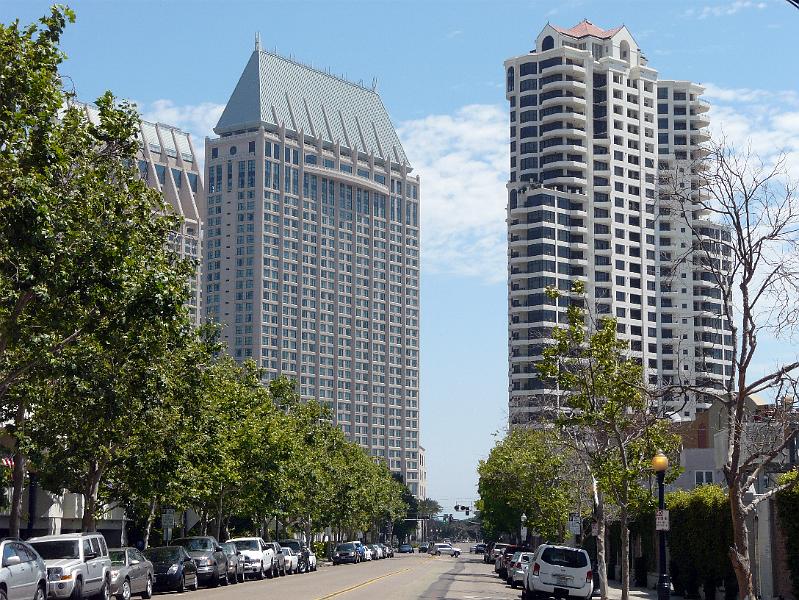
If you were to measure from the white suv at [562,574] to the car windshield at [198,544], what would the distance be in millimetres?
13811

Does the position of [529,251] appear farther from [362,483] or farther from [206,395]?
[206,395]

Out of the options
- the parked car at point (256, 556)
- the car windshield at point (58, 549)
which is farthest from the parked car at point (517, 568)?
the car windshield at point (58, 549)

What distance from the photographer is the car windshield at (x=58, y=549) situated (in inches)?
1105

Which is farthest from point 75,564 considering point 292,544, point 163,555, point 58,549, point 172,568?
point 292,544

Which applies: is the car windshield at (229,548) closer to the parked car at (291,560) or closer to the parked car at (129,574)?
the parked car at (291,560)

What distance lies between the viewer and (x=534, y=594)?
36.0 m

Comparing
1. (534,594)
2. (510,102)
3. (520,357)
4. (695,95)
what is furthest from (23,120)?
(695,95)

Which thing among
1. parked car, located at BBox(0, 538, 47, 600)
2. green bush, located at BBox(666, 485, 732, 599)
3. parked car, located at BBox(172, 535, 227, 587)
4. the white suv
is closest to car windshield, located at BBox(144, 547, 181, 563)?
parked car, located at BBox(172, 535, 227, 587)

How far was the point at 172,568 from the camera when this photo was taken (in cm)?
3778

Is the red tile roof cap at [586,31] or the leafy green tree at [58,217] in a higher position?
the red tile roof cap at [586,31]

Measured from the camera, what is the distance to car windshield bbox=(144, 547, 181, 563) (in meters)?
38.5

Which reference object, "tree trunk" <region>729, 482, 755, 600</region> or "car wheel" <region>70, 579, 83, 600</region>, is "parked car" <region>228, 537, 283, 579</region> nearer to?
"car wheel" <region>70, 579, 83, 600</region>

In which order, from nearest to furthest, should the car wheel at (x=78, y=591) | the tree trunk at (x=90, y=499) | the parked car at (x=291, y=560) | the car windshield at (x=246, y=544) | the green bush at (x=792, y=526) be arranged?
the car wheel at (x=78, y=591) < the green bush at (x=792, y=526) < the tree trunk at (x=90, y=499) < the car windshield at (x=246, y=544) < the parked car at (x=291, y=560)

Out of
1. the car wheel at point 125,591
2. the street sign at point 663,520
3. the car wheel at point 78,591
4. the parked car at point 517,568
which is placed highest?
the street sign at point 663,520
